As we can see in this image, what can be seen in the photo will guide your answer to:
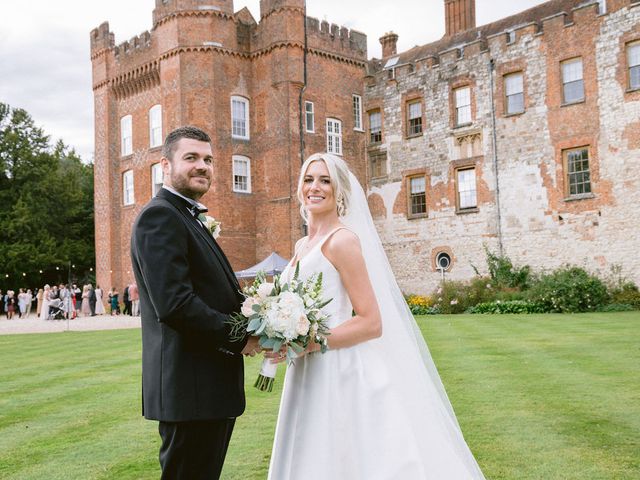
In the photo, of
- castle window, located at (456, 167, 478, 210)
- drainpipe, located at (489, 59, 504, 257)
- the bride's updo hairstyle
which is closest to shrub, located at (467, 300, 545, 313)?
drainpipe, located at (489, 59, 504, 257)

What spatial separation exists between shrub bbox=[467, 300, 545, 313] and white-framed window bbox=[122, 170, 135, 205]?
1742cm

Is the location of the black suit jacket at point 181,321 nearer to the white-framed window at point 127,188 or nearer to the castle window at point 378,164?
the castle window at point 378,164

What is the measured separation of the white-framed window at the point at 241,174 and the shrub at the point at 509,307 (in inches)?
455

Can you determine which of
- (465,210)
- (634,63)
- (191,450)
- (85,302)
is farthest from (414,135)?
(191,450)

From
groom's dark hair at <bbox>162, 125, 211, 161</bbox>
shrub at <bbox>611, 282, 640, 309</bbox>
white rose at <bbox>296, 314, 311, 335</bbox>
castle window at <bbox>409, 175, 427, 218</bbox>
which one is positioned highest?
castle window at <bbox>409, 175, 427, 218</bbox>

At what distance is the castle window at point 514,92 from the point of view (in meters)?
25.5

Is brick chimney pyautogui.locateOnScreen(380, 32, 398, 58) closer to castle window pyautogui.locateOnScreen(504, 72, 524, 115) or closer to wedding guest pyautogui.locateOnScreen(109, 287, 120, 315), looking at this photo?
castle window pyautogui.locateOnScreen(504, 72, 524, 115)

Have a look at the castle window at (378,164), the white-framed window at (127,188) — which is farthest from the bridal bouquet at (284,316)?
the white-framed window at (127,188)

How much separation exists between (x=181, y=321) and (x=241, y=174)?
85.7 ft

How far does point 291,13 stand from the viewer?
27812 mm

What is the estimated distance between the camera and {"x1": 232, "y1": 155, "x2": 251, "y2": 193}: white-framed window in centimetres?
2853

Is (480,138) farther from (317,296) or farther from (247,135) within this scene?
(317,296)

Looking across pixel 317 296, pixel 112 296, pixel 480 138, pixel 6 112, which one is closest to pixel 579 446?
pixel 317 296

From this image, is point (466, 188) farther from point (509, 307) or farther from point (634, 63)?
point (634, 63)
